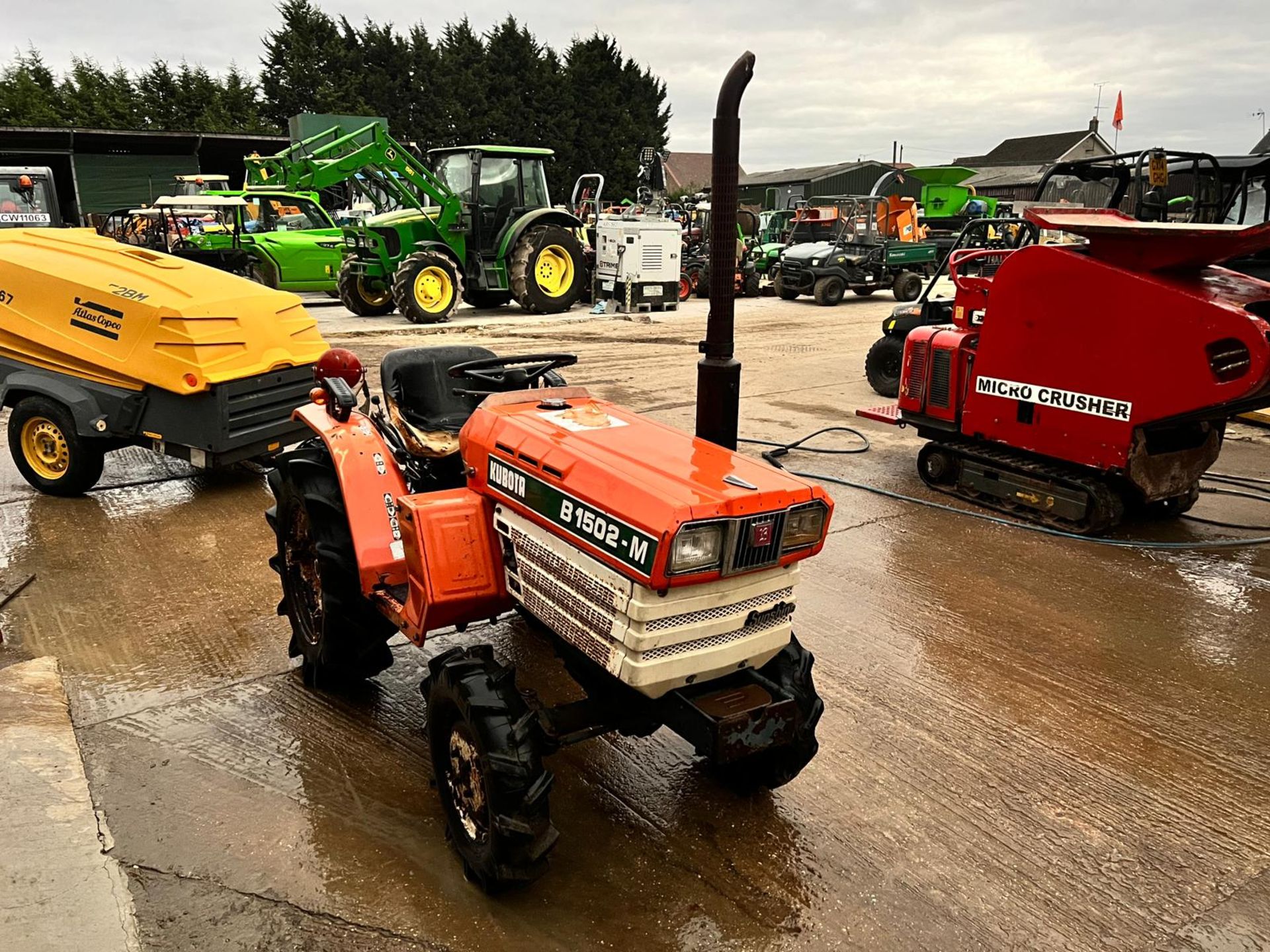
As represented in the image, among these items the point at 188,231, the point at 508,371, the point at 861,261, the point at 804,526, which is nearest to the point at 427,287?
the point at 188,231

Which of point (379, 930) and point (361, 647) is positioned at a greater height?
point (361, 647)

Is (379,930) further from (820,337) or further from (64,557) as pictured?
(820,337)

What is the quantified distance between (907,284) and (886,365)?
33.7ft

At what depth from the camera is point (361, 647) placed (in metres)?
3.22

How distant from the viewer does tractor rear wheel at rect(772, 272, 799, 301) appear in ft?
62.2

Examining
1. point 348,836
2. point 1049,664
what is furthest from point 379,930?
point 1049,664

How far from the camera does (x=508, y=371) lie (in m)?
3.12

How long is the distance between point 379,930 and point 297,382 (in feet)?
13.4

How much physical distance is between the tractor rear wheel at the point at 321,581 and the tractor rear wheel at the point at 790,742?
4.38 ft

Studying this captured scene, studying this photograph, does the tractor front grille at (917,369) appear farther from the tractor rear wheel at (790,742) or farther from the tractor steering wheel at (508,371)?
the tractor rear wheel at (790,742)

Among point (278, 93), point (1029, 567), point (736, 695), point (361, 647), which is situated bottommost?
point (1029, 567)

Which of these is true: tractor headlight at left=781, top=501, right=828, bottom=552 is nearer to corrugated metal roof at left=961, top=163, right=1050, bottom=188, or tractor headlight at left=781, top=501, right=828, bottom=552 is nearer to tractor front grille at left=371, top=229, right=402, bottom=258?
tractor front grille at left=371, top=229, right=402, bottom=258

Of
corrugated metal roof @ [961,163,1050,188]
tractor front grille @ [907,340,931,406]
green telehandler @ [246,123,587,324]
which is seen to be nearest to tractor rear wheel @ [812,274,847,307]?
green telehandler @ [246,123,587,324]

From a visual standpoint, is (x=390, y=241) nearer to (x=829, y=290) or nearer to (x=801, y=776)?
(x=829, y=290)
